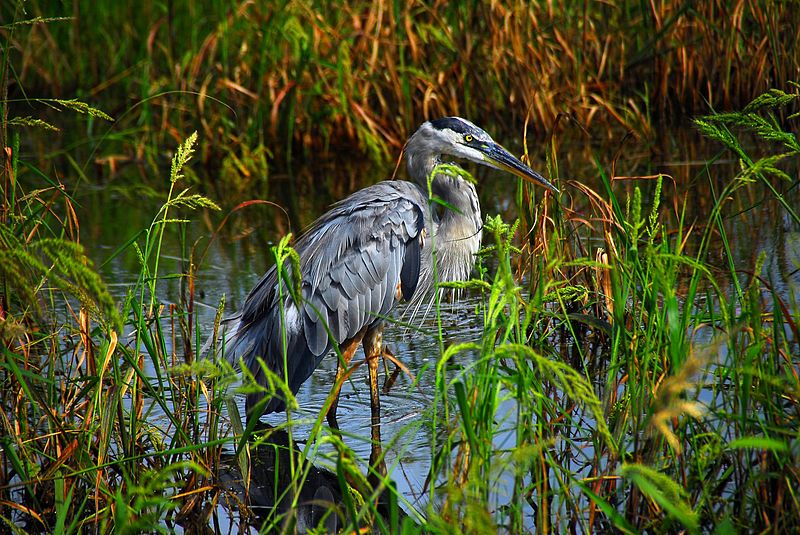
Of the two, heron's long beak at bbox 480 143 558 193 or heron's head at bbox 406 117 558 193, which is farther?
heron's head at bbox 406 117 558 193

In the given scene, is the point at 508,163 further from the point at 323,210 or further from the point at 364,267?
the point at 323,210

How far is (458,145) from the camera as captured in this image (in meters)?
5.06

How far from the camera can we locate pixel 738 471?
9.14 feet

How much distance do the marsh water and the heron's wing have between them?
281 millimetres

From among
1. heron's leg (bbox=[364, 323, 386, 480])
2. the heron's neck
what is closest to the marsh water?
heron's leg (bbox=[364, 323, 386, 480])

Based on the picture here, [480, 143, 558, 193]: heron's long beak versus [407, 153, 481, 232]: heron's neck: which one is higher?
[480, 143, 558, 193]: heron's long beak

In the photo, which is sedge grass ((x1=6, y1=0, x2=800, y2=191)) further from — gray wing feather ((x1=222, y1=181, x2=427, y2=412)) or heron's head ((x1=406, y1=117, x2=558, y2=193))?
gray wing feather ((x1=222, y1=181, x2=427, y2=412))

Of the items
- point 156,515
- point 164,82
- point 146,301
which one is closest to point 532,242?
point 156,515

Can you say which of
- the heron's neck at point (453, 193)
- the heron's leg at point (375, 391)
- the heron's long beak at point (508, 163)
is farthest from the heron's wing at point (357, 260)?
the heron's long beak at point (508, 163)

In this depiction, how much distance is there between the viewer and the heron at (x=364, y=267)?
4.48m

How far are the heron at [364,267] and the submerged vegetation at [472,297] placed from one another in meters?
0.29

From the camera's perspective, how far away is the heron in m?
4.48

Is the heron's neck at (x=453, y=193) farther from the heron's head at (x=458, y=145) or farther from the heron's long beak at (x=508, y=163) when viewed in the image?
the heron's long beak at (x=508, y=163)

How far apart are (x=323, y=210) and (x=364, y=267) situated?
273cm
